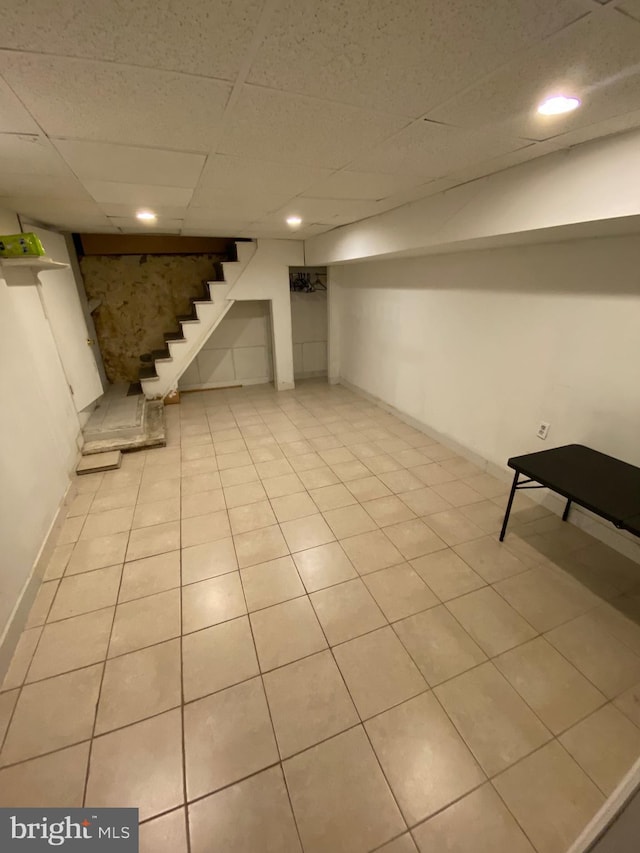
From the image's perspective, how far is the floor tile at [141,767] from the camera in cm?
125

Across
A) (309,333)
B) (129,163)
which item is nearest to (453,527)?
(129,163)

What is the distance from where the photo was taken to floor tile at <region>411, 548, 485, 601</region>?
209cm

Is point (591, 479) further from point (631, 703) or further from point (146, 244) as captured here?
point (146, 244)

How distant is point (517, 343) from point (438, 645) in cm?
237

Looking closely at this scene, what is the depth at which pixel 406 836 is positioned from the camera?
1.17m

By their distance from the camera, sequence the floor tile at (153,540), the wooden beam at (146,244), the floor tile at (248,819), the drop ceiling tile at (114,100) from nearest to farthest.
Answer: the drop ceiling tile at (114,100) → the floor tile at (248,819) → the floor tile at (153,540) → the wooden beam at (146,244)

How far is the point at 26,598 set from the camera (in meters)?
1.97

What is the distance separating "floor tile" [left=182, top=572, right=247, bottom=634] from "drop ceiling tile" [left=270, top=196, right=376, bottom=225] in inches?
112

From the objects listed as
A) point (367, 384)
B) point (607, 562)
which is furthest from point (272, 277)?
point (607, 562)

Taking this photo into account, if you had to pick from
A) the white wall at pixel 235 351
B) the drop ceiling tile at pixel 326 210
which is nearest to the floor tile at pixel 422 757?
the drop ceiling tile at pixel 326 210

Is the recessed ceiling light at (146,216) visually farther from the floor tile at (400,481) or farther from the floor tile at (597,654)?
the floor tile at (597,654)

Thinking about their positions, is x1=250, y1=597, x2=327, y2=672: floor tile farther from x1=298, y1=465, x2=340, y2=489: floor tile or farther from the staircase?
the staircase

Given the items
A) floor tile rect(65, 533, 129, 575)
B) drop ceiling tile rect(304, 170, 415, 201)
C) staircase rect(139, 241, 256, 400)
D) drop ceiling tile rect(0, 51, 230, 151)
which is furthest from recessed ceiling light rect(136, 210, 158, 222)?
floor tile rect(65, 533, 129, 575)

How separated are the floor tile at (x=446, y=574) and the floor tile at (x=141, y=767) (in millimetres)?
1499
